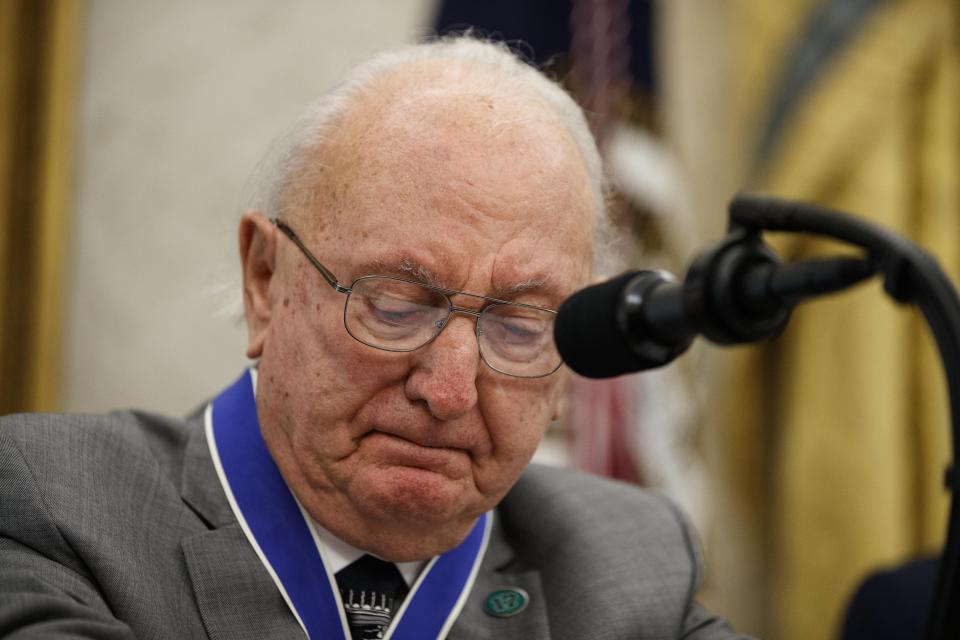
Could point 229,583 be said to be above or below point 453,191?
below

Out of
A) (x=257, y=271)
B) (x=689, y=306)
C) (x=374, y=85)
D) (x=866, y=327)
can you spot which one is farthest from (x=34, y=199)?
(x=866, y=327)

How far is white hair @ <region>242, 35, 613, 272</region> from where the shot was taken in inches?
60.4

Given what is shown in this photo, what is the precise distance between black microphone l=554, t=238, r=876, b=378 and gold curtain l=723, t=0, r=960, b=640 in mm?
1969

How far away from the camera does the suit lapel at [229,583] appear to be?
134cm

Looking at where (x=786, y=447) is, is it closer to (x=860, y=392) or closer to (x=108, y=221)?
(x=860, y=392)

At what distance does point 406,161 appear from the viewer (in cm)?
140

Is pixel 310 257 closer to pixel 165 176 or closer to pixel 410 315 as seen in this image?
pixel 410 315

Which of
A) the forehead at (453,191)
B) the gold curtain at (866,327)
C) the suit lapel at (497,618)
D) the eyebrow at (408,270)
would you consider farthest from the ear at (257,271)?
the gold curtain at (866,327)

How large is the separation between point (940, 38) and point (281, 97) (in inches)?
71.4

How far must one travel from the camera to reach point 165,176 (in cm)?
276

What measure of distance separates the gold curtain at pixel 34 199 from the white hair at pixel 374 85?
3.54ft

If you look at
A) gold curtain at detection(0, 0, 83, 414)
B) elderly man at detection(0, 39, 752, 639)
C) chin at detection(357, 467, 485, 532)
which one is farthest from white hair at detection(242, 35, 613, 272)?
gold curtain at detection(0, 0, 83, 414)

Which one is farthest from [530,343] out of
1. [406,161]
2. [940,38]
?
[940,38]

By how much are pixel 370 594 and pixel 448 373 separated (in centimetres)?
36
